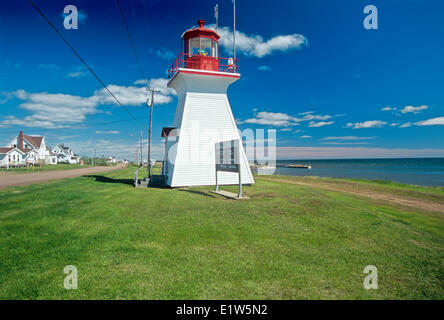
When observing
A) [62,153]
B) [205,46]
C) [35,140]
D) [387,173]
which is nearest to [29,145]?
[35,140]

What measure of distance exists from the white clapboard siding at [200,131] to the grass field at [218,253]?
6.94 metres

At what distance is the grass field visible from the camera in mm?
3494

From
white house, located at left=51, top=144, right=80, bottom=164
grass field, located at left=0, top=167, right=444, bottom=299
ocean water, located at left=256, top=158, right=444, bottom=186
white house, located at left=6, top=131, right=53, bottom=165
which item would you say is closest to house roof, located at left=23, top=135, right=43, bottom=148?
white house, located at left=6, top=131, right=53, bottom=165

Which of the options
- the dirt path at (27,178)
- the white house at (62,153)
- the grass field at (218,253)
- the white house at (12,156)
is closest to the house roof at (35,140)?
the white house at (12,156)

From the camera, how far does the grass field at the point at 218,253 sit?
3.49m

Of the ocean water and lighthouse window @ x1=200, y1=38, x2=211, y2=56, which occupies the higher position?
lighthouse window @ x1=200, y1=38, x2=211, y2=56

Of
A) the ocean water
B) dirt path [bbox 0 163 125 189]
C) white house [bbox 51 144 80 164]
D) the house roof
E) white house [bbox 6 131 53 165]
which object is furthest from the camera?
white house [bbox 51 144 80 164]

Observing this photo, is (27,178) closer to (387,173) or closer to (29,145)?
(29,145)

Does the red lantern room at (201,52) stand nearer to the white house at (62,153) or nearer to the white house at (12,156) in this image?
the white house at (12,156)

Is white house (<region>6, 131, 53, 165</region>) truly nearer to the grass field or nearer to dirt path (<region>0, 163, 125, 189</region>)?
dirt path (<region>0, 163, 125, 189</region>)

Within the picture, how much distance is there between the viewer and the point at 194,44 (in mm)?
16109

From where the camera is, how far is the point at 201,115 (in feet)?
51.7
